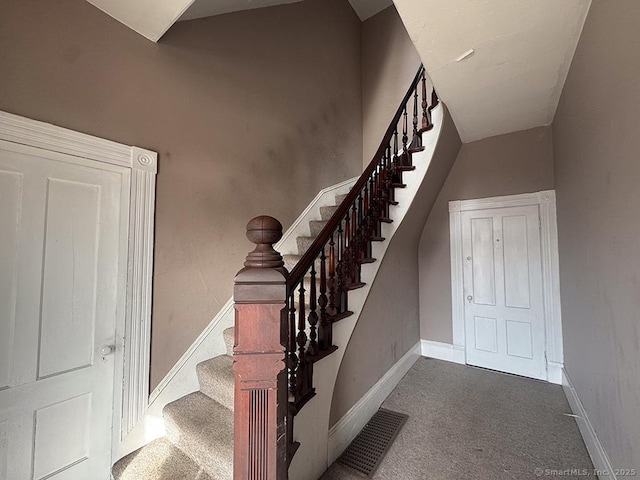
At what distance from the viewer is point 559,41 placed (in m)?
A: 1.60

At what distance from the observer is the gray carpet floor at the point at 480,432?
1713 mm

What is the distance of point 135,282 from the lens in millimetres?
1702

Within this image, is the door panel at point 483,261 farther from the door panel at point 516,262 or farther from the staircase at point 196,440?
the staircase at point 196,440

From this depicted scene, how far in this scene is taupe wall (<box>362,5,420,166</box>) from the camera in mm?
3738

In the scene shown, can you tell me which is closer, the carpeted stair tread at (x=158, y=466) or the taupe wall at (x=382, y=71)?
the carpeted stair tread at (x=158, y=466)

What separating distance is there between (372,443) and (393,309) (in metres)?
1.16

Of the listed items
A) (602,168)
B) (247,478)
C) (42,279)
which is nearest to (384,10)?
(602,168)

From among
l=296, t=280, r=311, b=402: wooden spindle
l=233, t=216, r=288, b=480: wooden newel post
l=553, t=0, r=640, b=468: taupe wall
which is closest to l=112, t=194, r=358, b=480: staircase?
l=296, t=280, r=311, b=402: wooden spindle

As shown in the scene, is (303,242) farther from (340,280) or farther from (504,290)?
(504,290)

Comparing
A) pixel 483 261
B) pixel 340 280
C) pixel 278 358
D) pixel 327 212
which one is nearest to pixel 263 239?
pixel 278 358

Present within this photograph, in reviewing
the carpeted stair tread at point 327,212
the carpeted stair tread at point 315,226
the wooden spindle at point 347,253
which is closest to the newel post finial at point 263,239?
the wooden spindle at point 347,253

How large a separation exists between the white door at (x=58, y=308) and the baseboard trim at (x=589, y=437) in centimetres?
280

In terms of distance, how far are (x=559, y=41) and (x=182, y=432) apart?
10.4 ft

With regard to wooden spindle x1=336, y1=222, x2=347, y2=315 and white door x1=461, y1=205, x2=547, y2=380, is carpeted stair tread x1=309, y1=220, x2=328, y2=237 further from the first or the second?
white door x1=461, y1=205, x2=547, y2=380
